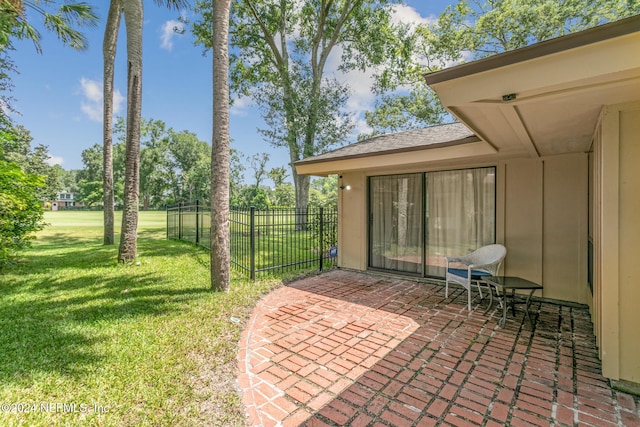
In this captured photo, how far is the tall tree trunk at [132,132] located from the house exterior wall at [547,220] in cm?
812

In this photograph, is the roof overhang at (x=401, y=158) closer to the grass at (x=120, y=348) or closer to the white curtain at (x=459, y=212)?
the white curtain at (x=459, y=212)

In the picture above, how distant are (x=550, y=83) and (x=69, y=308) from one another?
22.0ft

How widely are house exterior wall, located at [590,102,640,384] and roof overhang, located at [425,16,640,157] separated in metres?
0.33

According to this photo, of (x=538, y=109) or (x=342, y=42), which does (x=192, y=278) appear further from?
(x=342, y=42)

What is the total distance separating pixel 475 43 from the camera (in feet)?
53.3

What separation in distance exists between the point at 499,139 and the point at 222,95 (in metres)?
4.69

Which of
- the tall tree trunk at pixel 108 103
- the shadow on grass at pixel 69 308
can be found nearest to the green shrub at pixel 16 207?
the shadow on grass at pixel 69 308

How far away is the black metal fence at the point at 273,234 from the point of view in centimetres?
650

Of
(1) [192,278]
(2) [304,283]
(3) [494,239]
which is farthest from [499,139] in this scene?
(1) [192,278]

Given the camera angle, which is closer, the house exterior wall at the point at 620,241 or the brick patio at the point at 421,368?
the brick patio at the point at 421,368

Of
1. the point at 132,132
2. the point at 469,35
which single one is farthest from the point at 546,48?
the point at 469,35

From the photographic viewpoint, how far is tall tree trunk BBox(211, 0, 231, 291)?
16.7 feet

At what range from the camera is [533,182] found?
5.14m

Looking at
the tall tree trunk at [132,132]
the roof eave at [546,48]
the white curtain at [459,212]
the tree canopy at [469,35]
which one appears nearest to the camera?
the roof eave at [546,48]
